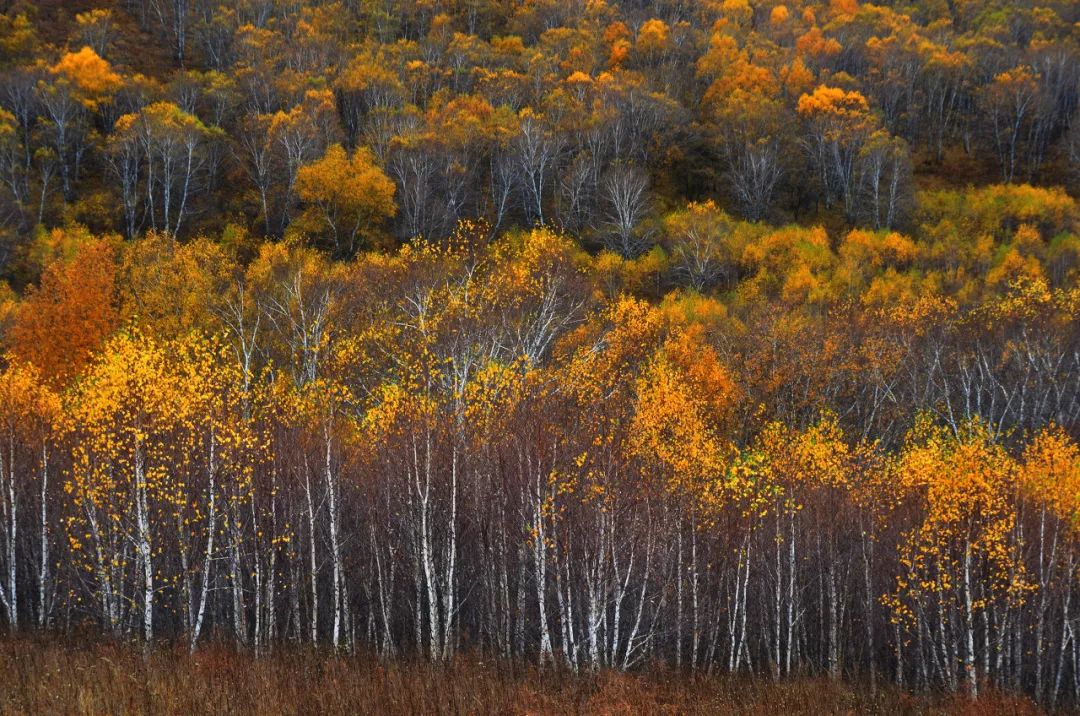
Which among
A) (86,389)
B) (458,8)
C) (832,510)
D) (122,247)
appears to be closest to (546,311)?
(832,510)

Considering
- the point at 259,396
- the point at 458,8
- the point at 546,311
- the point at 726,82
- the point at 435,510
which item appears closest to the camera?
the point at 259,396

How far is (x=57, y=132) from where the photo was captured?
102 meters

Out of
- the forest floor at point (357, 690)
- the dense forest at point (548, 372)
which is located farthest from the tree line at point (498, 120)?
the forest floor at point (357, 690)

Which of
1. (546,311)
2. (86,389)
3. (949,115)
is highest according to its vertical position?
(949,115)

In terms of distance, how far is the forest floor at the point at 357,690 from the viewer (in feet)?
67.4

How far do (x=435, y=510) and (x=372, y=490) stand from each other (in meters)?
3.12

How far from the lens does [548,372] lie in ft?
132

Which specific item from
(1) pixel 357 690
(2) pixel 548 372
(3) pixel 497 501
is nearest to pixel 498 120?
(2) pixel 548 372

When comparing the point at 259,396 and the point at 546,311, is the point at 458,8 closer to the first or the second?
the point at 546,311

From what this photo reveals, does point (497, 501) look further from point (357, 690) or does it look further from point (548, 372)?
point (357, 690)

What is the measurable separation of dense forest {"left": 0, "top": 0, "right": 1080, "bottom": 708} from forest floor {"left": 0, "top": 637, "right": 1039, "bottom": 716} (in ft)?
7.63

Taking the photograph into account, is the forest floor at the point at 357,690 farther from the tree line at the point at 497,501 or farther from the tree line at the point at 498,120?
the tree line at the point at 498,120

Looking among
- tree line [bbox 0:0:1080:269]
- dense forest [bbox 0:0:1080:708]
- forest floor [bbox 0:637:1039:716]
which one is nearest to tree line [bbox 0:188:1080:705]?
dense forest [bbox 0:0:1080:708]

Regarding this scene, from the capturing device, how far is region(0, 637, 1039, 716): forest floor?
20531 millimetres
